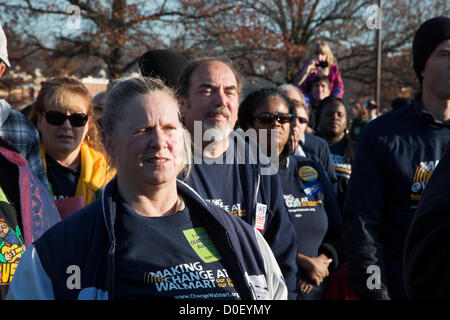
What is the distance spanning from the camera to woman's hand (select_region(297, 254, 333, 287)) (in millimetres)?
3590

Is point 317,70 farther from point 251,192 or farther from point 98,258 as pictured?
point 98,258

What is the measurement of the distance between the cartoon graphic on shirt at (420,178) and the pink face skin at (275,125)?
114 cm

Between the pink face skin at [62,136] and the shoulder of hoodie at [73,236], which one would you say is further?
the pink face skin at [62,136]

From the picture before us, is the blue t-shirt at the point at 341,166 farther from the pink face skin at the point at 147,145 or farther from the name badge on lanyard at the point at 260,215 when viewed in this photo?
the pink face skin at the point at 147,145

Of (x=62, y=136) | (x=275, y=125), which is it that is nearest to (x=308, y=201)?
(x=275, y=125)

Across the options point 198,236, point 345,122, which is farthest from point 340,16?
point 198,236

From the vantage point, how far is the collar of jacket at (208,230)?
6.63 feet

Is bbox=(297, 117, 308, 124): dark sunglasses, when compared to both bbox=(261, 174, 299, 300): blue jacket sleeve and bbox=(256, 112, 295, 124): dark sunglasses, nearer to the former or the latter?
bbox=(256, 112, 295, 124): dark sunglasses

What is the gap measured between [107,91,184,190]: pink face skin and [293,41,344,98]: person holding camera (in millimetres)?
5333

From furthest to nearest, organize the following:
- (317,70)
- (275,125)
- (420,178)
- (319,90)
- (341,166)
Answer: (317,70) → (319,90) → (341,166) → (275,125) → (420,178)

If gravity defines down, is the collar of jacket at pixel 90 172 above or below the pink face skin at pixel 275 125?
below

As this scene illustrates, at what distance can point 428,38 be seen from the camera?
3.16m

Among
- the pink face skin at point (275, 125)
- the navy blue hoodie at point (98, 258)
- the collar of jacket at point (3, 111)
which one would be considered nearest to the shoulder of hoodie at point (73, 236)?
the navy blue hoodie at point (98, 258)

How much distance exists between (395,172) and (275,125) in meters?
1.15
